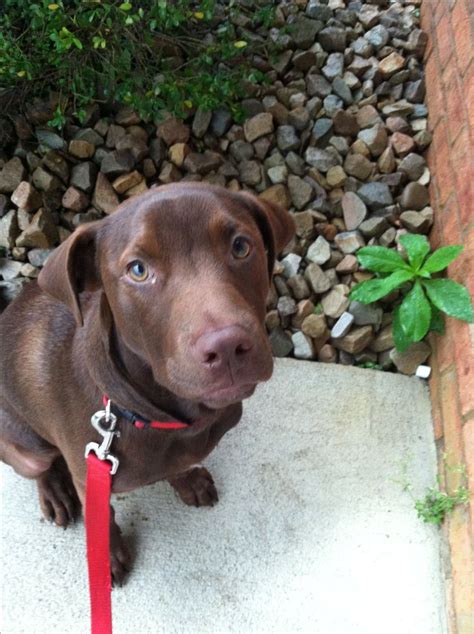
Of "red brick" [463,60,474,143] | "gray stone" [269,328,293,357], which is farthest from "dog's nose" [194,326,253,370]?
"red brick" [463,60,474,143]

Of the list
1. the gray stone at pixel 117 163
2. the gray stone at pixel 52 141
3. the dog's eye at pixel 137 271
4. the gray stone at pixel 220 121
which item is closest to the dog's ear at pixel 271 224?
the dog's eye at pixel 137 271

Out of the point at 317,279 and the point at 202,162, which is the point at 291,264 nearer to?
the point at 317,279

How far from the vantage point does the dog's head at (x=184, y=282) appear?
4.97ft

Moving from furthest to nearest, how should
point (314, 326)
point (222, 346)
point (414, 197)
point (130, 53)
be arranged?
point (414, 197) < point (314, 326) < point (130, 53) < point (222, 346)

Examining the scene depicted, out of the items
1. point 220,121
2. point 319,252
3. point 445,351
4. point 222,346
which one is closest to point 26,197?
point 220,121

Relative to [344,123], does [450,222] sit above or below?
below

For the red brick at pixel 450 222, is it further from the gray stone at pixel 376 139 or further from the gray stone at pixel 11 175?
the gray stone at pixel 11 175

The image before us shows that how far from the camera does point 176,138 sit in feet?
11.2

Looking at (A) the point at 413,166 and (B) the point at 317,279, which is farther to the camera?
(A) the point at 413,166

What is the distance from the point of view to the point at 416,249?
9.56 ft

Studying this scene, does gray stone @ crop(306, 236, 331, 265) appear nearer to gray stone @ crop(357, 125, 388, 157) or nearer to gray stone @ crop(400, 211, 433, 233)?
gray stone @ crop(400, 211, 433, 233)

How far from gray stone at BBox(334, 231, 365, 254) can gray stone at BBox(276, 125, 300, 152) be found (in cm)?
62

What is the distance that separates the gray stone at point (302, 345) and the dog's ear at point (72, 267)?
1468 mm

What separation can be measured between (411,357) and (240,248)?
5.30ft
